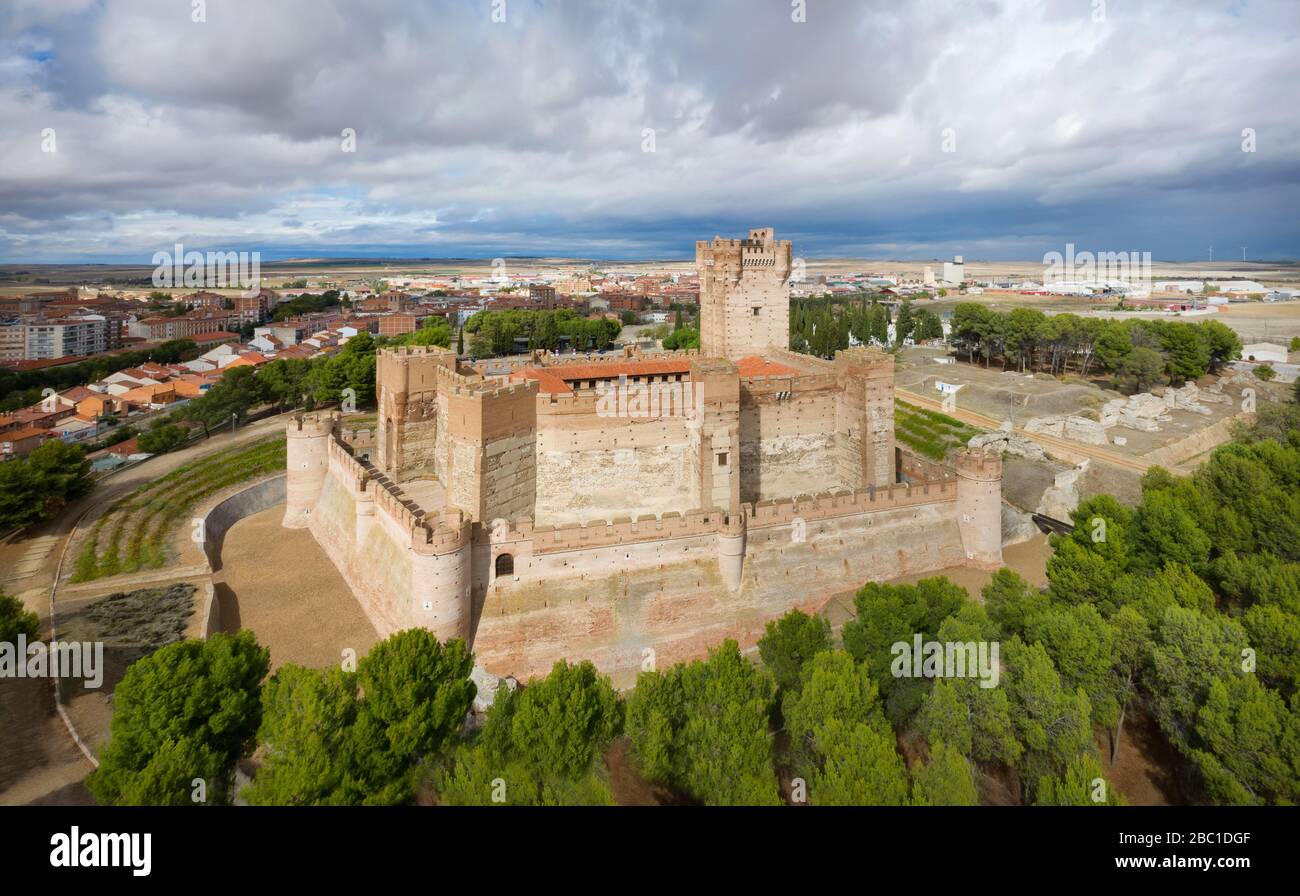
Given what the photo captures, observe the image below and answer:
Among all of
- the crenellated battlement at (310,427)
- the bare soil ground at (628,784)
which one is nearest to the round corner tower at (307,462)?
the crenellated battlement at (310,427)

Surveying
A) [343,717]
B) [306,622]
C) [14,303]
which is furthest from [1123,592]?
[14,303]

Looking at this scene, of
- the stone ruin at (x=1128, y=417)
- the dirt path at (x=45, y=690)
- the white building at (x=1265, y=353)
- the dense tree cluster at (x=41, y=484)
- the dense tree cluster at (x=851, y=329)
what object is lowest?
the dirt path at (x=45, y=690)

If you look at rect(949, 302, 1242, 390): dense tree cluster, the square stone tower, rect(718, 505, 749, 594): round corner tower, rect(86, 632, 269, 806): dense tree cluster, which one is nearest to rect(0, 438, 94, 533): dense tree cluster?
rect(86, 632, 269, 806): dense tree cluster

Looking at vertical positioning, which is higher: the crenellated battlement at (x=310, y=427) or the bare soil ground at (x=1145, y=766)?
the crenellated battlement at (x=310, y=427)

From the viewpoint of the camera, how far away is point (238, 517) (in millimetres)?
32062

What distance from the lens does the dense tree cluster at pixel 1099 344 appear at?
58.6 m

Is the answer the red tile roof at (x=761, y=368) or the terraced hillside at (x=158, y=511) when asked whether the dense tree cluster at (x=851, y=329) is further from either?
the terraced hillside at (x=158, y=511)

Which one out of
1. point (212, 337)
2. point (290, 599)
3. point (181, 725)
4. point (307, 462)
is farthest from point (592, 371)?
point (212, 337)

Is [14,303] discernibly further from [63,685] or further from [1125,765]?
[1125,765]

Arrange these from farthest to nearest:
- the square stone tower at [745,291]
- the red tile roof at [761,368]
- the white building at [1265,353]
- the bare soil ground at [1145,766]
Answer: the white building at [1265,353] < the square stone tower at [745,291] < the red tile roof at [761,368] < the bare soil ground at [1145,766]

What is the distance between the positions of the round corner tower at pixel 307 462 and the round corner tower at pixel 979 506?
85.4 feet

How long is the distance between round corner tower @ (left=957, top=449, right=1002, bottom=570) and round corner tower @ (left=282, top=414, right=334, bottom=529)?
26039mm

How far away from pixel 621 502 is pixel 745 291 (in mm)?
14084

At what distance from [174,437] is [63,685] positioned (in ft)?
86.9
